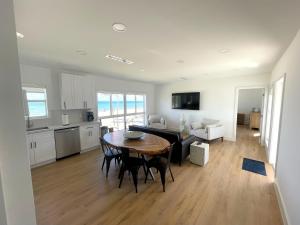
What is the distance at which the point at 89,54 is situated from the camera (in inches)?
115

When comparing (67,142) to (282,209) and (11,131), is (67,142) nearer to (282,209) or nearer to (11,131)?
(11,131)

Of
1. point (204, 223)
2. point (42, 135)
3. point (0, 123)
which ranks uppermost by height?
point (0, 123)

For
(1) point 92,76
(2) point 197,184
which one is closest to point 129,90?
(1) point 92,76

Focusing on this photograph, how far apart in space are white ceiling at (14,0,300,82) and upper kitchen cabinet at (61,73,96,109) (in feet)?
4.49

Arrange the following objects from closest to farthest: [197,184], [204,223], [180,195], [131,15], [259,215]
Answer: [131,15], [204,223], [259,215], [180,195], [197,184]

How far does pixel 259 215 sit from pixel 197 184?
3.19 ft

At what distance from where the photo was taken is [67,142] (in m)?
4.06

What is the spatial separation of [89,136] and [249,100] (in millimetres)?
8816

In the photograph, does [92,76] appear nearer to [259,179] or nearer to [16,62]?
[16,62]

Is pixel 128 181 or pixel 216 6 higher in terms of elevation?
pixel 216 6

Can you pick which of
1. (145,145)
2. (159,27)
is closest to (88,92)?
(145,145)

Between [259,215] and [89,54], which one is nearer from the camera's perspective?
[259,215]

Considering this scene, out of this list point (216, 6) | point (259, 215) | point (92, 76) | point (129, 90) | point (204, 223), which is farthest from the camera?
point (129, 90)

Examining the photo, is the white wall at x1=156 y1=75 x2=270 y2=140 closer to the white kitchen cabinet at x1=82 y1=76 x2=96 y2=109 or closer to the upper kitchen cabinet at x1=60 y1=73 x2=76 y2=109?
the white kitchen cabinet at x1=82 y1=76 x2=96 y2=109
